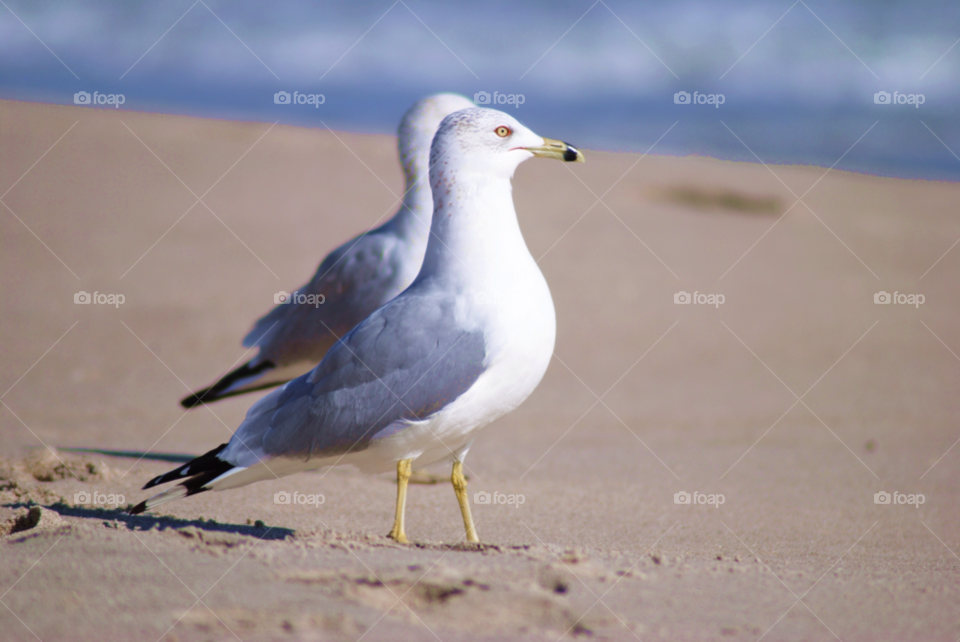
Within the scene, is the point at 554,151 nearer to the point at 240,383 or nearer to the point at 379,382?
the point at 379,382

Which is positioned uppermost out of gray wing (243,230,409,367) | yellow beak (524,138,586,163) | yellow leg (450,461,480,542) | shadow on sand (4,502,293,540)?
yellow beak (524,138,586,163)

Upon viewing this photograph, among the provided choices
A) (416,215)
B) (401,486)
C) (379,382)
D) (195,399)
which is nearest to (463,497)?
(401,486)

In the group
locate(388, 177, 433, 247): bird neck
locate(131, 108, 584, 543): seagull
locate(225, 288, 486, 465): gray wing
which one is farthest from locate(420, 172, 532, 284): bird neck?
locate(388, 177, 433, 247): bird neck

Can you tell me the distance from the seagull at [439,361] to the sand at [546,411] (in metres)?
0.35

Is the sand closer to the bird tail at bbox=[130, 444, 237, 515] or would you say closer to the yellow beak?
the bird tail at bbox=[130, 444, 237, 515]

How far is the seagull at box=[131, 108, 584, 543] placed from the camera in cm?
349

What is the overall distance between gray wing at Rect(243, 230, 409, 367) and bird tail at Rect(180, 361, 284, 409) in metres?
0.10

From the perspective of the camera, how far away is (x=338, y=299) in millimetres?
5113

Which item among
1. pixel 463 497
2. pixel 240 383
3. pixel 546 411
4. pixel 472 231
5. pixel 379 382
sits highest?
pixel 472 231

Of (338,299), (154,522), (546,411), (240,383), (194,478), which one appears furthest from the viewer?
(546,411)

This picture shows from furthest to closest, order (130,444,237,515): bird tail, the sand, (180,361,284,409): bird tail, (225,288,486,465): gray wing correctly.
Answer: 1. (180,361,284,409): bird tail
2. (130,444,237,515): bird tail
3. (225,288,486,465): gray wing
4. the sand

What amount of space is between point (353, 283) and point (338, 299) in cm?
15

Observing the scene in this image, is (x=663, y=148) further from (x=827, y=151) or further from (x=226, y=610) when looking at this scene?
(x=226, y=610)

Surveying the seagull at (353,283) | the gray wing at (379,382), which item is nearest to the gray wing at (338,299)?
the seagull at (353,283)
